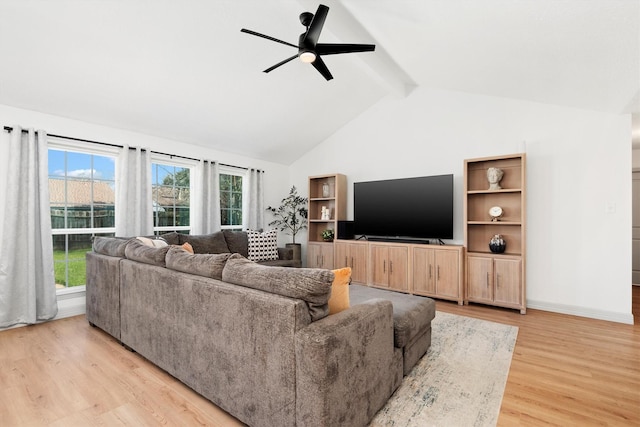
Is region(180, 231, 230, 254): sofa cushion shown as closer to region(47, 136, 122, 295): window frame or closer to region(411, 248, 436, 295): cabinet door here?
A: region(47, 136, 122, 295): window frame

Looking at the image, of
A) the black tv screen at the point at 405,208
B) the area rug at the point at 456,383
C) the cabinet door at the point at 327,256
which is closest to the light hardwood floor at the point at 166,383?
the area rug at the point at 456,383

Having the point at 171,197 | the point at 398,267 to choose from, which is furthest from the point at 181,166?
the point at 398,267

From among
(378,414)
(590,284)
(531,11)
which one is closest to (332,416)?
(378,414)

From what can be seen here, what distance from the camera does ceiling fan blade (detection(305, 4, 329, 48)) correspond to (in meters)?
2.12

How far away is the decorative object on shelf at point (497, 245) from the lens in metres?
3.94

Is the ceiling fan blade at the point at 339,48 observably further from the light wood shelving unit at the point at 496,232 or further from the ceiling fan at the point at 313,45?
the light wood shelving unit at the point at 496,232

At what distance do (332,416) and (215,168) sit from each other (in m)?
4.38

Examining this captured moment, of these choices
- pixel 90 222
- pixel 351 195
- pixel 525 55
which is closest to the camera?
pixel 525 55

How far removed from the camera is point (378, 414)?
71.2 inches

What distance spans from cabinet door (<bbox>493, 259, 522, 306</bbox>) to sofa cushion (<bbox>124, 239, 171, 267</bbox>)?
12.2 feet

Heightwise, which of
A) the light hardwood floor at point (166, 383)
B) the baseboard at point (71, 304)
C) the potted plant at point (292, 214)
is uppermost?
the potted plant at point (292, 214)

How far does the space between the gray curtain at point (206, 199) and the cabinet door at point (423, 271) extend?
3153 millimetres

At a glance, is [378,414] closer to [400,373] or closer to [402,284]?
[400,373]

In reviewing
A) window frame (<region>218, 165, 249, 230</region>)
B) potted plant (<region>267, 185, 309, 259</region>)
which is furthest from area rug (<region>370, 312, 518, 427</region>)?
window frame (<region>218, 165, 249, 230</region>)
